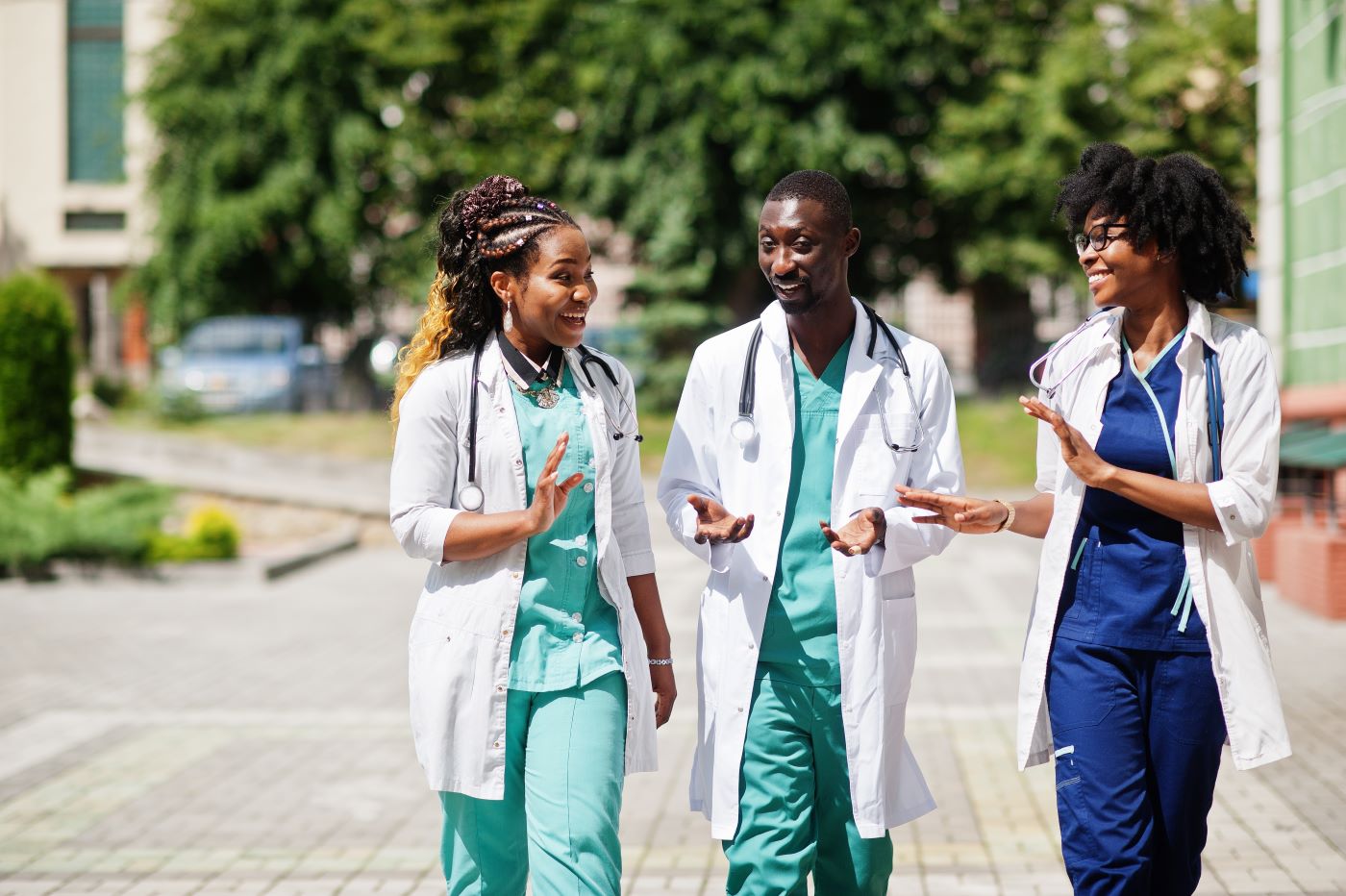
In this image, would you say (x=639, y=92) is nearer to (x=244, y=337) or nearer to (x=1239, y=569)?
(x=244, y=337)

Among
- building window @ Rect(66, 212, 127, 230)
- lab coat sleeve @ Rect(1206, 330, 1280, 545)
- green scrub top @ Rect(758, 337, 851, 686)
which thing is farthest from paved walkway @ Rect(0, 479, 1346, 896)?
building window @ Rect(66, 212, 127, 230)

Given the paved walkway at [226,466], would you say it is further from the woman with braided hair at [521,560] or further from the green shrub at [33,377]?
the woman with braided hair at [521,560]

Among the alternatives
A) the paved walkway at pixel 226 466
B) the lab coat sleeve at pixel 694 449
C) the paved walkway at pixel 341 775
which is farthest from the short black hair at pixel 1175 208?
the paved walkway at pixel 226 466

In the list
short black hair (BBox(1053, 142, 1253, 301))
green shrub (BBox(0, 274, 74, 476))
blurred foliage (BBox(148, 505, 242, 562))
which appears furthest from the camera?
green shrub (BBox(0, 274, 74, 476))

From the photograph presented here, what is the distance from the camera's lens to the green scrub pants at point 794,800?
3.80 m

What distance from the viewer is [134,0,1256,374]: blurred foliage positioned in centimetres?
2748

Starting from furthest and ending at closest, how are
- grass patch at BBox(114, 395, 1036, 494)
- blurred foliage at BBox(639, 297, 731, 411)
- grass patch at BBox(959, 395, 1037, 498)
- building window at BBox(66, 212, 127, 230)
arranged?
building window at BBox(66, 212, 127, 230), blurred foliage at BBox(639, 297, 731, 411), grass patch at BBox(114, 395, 1036, 494), grass patch at BBox(959, 395, 1037, 498)

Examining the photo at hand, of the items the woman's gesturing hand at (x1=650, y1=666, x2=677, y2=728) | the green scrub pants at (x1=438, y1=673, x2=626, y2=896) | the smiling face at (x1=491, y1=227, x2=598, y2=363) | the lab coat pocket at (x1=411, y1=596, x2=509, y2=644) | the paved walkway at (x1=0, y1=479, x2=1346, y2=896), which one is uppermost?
the smiling face at (x1=491, y1=227, x2=598, y2=363)

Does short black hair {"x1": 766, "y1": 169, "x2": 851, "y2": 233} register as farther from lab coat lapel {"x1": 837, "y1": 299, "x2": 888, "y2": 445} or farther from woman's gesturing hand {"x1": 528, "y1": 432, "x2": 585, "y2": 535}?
woman's gesturing hand {"x1": 528, "y1": 432, "x2": 585, "y2": 535}

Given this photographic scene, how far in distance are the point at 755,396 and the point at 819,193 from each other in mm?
517

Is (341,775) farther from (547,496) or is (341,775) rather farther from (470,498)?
(547,496)

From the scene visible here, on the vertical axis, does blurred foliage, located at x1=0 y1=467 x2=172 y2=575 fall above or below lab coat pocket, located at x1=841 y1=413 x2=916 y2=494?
below

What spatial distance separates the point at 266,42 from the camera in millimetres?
31141

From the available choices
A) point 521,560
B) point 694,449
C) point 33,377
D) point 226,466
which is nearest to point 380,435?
point 226,466
